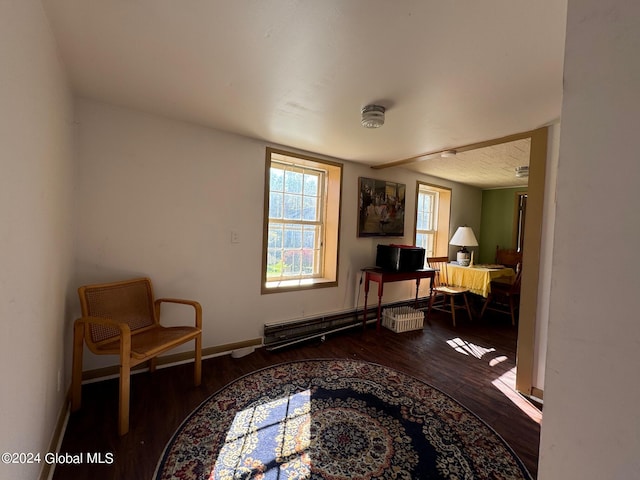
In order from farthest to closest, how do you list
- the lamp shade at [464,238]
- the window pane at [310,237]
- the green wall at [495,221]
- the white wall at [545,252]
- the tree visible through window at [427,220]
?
the green wall at [495,221]
the tree visible through window at [427,220]
the lamp shade at [464,238]
the window pane at [310,237]
the white wall at [545,252]

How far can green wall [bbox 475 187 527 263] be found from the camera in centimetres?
487

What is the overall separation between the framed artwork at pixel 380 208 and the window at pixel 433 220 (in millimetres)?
716

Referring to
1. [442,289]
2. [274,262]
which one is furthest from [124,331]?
[442,289]

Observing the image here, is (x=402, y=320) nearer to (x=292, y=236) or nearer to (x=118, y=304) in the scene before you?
(x=292, y=236)

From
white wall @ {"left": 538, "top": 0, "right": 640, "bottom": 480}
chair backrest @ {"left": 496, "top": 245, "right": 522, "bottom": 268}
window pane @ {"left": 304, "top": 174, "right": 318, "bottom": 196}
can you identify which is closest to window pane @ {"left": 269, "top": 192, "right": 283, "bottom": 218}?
window pane @ {"left": 304, "top": 174, "right": 318, "bottom": 196}

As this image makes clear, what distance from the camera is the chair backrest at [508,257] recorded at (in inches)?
182

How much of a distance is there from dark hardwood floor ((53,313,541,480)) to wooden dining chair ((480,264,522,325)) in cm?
46

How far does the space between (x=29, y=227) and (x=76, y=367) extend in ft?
3.96

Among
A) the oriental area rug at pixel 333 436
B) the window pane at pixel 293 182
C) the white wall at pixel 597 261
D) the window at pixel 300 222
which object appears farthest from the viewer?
the window pane at pixel 293 182

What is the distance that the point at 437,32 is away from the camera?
3.99ft

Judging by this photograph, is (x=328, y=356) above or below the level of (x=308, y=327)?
below

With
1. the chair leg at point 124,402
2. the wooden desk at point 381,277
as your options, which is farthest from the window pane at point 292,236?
the chair leg at point 124,402

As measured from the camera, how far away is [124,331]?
1.63 metres

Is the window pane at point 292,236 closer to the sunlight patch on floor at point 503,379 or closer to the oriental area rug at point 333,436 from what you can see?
the oriental area rug at point 333,436
